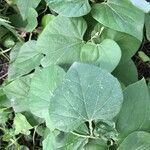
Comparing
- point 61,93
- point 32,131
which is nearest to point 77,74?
point 61,93

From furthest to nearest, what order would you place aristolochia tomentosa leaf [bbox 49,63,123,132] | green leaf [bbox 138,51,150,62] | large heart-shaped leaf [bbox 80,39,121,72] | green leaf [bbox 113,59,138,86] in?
1. green leaf [bbox 138,51,150,62]
2. green leaf [bbox 113,59,138,86]
3. large heart-shaped leaf [bbox 80,39,121,72]
4. aristolochia tomentosa leaf [bbox 49,63,123,132]

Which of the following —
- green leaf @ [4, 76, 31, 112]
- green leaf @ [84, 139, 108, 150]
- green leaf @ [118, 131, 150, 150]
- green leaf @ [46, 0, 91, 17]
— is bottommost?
green leaf @ [4, 76, 31, 112]

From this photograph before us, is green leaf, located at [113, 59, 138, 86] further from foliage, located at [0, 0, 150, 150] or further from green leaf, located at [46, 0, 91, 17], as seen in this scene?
green leaf, located at [46, 0, 91, 17]

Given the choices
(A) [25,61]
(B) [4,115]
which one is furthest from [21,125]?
(A) [25,61]

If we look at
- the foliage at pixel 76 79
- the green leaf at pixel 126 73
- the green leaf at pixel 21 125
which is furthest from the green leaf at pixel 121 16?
the green leaf at pixel 21 125

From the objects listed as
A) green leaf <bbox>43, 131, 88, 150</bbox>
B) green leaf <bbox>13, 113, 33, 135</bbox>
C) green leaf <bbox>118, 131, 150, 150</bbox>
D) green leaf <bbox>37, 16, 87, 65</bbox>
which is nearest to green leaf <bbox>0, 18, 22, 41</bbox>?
green leaf <bbox>37, 16, 87, 65</bbox>

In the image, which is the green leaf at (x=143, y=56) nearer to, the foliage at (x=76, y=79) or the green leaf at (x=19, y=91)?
the foliage at (x=76, y=79)

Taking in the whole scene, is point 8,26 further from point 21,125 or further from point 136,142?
point 136,142
